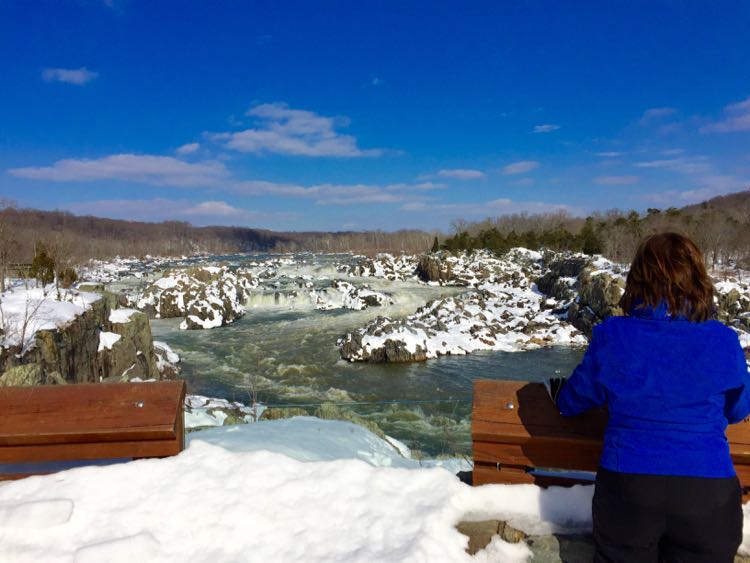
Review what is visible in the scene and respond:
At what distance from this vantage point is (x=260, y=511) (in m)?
2.56

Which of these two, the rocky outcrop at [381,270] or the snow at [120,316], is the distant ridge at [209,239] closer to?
the rocky outcrop at [381,270]

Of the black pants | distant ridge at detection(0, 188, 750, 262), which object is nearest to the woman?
the black pants

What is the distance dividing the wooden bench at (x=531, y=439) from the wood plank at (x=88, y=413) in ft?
5.98

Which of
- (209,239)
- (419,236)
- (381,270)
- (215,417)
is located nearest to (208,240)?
(209,239)

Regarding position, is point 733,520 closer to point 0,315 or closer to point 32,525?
point 32,525

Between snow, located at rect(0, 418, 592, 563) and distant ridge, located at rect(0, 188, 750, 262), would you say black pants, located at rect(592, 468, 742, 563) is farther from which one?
distant ridge, located at rect(0, 188, 750, 262)

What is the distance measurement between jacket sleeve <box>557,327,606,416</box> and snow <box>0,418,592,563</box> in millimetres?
654

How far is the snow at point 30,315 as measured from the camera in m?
10.9

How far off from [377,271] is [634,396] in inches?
1991

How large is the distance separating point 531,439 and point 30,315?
1289 centimetres

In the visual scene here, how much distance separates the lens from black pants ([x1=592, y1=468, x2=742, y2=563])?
6.05ft

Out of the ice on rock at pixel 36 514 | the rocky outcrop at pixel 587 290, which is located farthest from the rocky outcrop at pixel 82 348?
the rocky outcrop at pixel 587 290

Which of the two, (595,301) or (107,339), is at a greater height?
(595,301)

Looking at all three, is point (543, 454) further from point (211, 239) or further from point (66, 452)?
point (211, 239)
